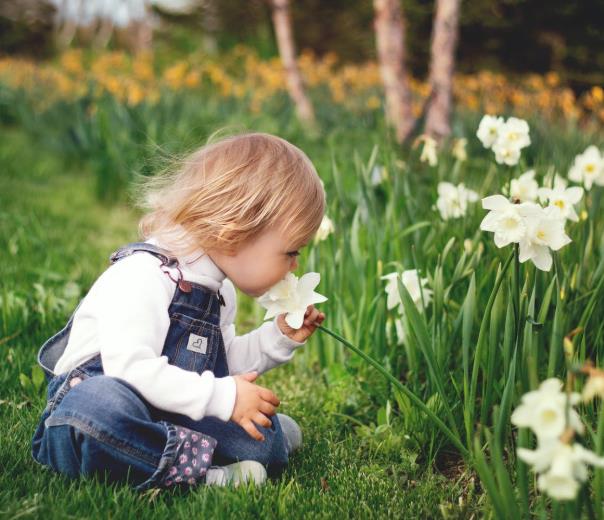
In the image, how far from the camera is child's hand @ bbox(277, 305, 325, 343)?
1.73m

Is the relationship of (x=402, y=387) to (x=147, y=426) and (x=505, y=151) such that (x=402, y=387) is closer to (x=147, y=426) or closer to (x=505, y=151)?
(x=147, y=426)

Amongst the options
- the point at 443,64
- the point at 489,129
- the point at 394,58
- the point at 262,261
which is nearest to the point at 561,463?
the point at 262,261

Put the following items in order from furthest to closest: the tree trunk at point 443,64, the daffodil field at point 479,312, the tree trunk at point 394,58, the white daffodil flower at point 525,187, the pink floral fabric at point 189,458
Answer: the tree trunk at point 394,58
the tree trunk at point 443,64
the white daffodil flower at point 525,187
the pink floral fabric at point 189,458
the daffodil field at point 479,312

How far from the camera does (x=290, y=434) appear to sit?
6.19ft

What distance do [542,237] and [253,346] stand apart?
0.80m

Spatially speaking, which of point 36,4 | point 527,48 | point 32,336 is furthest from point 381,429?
point 36,4

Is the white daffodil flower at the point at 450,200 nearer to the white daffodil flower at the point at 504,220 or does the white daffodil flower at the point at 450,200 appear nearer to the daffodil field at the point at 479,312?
the daffodil field at the point at 479,312

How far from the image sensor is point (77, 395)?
1.51 meters

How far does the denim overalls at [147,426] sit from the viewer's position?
1.49m

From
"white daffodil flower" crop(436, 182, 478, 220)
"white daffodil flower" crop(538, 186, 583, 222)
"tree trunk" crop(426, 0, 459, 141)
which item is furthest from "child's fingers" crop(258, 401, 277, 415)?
"tree trunk" crop(426, 0, 459, 141)

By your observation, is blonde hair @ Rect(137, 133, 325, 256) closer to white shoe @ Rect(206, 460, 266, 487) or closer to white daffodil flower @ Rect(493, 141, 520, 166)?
white shoe @ Rect(206, 460, 266, 487)

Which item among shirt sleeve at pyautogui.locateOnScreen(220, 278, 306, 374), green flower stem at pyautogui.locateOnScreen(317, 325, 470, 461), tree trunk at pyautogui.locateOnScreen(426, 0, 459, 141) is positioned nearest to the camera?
green flower stem at pyautogui.locateOnScreen(317, 325, 470, 461)

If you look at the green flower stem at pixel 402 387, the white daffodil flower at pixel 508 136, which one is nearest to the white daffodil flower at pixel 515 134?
the white daffodil flower at pixel 508 136

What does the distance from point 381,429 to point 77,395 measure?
0.85 metres
